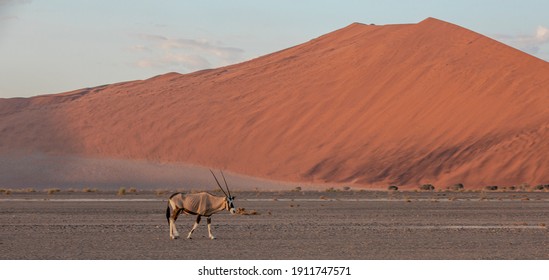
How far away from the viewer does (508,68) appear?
230ft

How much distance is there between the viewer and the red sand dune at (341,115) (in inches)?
2440

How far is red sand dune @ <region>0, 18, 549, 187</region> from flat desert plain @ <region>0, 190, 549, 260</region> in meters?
28.1

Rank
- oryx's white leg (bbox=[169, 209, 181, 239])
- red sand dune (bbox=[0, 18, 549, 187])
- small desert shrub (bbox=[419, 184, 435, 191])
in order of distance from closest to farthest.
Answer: oryx's white leg (bbox=[169, 209, 181, 239]) → small desert shrub (bbox=[419, 184, 435, 191]) → red sand dune (bbox=[0, 18, 549, 187])

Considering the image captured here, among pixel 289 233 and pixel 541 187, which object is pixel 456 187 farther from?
pixel 289 233

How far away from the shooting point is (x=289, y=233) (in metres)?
22.0

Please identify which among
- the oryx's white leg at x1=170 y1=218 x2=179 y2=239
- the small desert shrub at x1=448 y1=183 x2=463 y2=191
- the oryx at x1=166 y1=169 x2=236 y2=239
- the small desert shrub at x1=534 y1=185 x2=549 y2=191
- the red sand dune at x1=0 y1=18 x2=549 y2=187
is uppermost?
the red sand dune at x1=0 y1=18 x2=549 y2=187

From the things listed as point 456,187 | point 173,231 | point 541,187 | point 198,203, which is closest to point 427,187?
point 456,187

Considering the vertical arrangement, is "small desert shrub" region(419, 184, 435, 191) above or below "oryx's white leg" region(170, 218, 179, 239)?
above

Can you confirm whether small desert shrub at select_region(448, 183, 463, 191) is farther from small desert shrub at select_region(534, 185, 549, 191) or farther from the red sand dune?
small desert shrub at select_region(534, 185, 549, 191)

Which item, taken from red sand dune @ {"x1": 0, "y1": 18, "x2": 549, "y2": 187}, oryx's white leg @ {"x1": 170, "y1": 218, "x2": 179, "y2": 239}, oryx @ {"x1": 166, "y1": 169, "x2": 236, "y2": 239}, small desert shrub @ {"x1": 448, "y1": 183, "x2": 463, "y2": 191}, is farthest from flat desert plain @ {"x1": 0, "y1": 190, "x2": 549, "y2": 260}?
red sand dune @ {"x1": 0, "y1": 18, "x2": 549, "y2": 187}

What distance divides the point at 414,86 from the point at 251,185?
14336 millimetres

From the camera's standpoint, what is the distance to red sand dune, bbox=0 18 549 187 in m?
62.0

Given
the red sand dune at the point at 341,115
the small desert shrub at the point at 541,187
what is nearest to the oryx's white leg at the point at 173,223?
the small desert shrub at the point at 541,187
